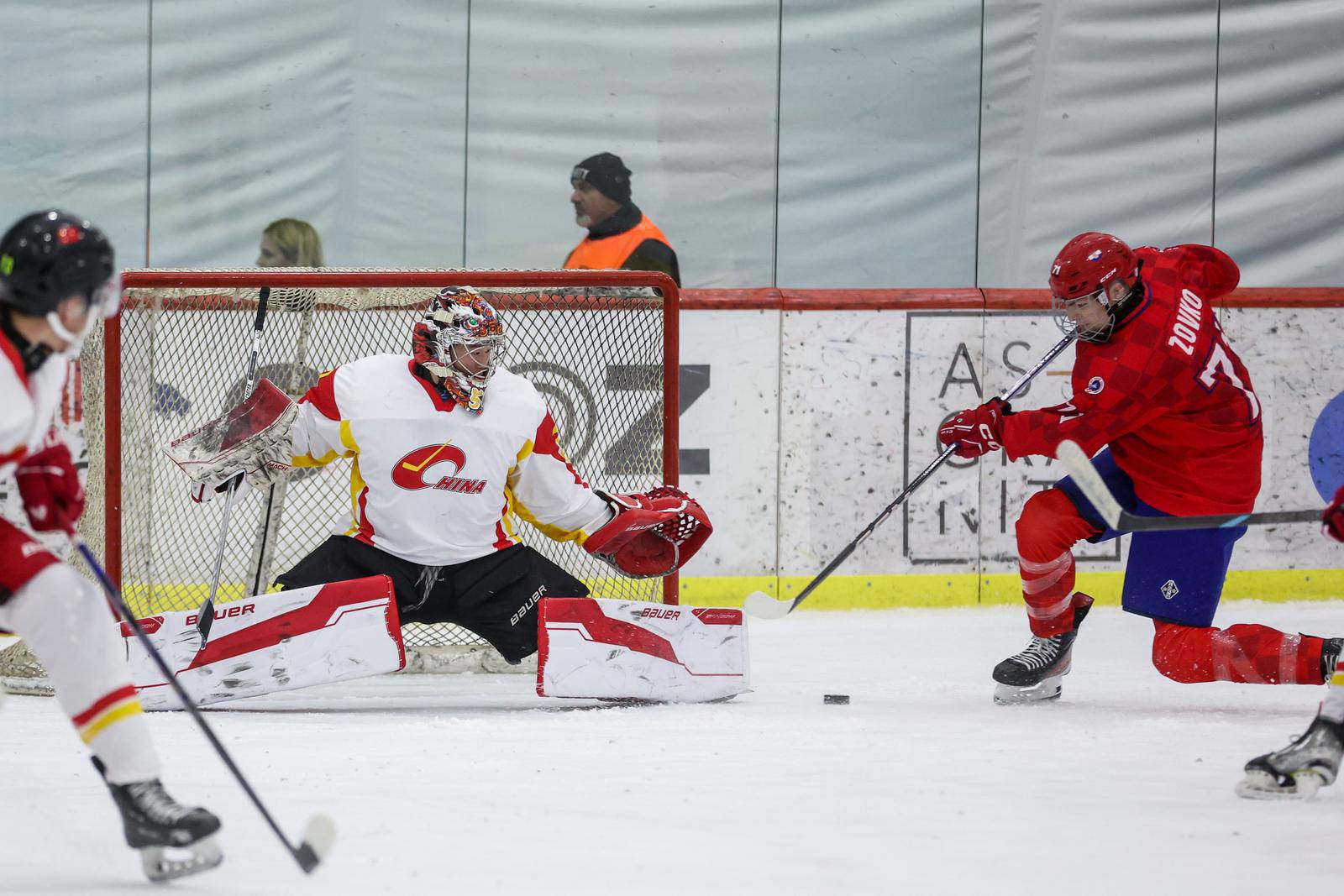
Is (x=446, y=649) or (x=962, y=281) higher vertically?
(x=962, y=281)

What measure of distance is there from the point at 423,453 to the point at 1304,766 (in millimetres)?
1842

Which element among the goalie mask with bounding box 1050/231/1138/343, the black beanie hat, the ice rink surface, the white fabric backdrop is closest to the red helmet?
the goalie mask with bounding box 1050/231/1138/343

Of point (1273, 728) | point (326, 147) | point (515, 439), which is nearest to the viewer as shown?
point (1273, 728)

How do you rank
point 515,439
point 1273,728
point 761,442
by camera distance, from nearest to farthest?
point 1273,728
point 515,439
point 761,442

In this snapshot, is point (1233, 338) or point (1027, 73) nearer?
point (1233, 338)

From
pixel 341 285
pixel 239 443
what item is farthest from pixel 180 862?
pixel 341 285

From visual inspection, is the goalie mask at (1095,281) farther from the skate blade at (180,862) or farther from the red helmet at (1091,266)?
the skate blade at (180,862)

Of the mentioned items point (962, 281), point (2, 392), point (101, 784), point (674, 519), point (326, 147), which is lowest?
point (101, 784)

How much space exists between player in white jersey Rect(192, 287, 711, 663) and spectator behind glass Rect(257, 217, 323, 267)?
1.60 meters

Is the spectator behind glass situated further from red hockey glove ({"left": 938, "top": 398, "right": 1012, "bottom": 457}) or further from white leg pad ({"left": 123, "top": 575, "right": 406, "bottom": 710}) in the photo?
red hockey glove ({"left": 938, "top": 398, "right": 1012, "bottom": 457})

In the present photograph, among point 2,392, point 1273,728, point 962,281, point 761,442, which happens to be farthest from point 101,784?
point 962,281

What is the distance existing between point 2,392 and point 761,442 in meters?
3.14

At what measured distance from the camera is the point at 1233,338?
522 cm

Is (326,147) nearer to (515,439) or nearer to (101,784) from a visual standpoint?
(515,439)
